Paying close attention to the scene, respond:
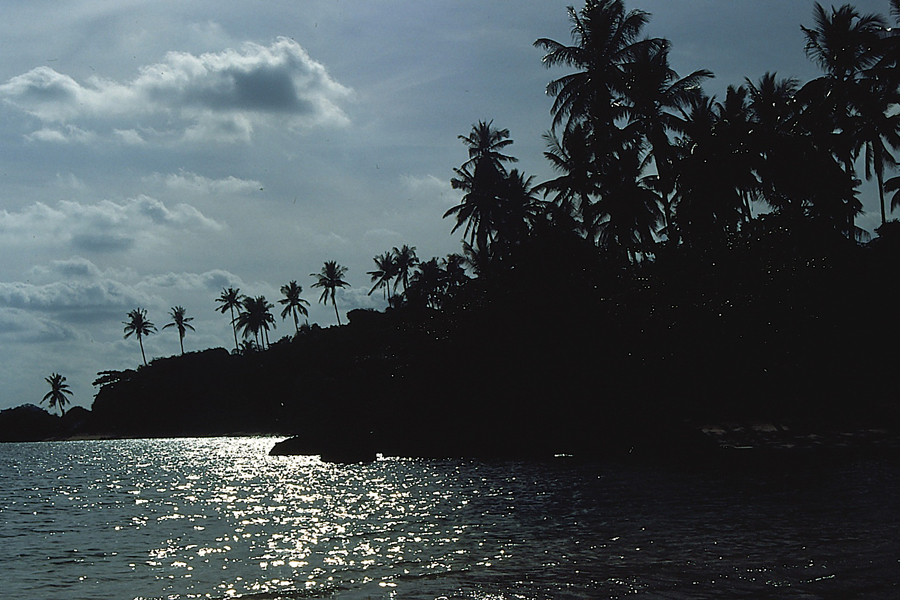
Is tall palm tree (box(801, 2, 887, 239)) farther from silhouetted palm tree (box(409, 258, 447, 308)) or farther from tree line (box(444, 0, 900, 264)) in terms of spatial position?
silhouetted palm tree (box(409, 258, 447, 308))

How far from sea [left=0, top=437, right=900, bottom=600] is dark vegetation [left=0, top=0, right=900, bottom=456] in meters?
8.76

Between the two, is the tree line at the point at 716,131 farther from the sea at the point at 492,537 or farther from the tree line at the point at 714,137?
the sea at the point at 492,537

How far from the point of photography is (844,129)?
4031 cm

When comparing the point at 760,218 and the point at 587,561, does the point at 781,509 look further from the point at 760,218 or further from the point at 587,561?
the point at 760,218

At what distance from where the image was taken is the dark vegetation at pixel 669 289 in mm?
33500

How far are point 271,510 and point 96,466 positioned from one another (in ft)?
107

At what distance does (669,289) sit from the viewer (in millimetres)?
36812

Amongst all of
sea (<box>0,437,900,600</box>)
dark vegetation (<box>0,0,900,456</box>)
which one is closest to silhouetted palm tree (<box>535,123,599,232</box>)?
dark vegetation (<box>0,0,900,456</box>)

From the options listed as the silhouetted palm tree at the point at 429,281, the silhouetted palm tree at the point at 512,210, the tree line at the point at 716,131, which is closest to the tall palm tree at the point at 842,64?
the tree line at the point at 716,131

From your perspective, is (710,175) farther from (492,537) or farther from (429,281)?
(429,281)

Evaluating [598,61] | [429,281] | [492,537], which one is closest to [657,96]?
[598,61]

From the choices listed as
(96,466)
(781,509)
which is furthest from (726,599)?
(96,466)

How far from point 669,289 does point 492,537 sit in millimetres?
25011

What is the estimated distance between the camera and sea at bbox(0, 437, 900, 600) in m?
9.91
